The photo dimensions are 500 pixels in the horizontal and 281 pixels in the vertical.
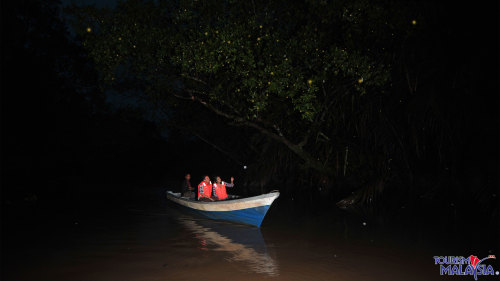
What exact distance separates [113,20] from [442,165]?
12.9m

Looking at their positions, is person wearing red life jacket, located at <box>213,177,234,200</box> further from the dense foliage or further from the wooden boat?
the dense foliage

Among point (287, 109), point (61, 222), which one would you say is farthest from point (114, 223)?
point (287, 109)

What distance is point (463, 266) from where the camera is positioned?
24.8 feet

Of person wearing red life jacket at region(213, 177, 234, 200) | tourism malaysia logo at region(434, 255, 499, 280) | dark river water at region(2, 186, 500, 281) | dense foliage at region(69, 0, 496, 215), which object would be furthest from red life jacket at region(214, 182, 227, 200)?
tourism malaysia logo at region(434, 255, 499, 280)

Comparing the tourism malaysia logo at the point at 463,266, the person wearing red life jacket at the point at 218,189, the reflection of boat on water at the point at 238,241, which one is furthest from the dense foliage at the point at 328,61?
the tourism malaysia logo at the point at 463,266

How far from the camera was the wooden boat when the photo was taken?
10969mm

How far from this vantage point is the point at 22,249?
902 centimetres

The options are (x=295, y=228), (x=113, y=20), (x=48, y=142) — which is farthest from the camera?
(x=48, y=142)

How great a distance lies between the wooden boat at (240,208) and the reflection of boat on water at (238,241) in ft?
0.76

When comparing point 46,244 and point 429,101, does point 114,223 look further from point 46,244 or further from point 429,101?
point 429,101

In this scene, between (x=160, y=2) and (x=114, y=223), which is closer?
(x=114, y=223)

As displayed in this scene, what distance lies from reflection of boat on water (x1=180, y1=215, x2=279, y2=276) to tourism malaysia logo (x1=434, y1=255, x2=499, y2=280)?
3.19 m

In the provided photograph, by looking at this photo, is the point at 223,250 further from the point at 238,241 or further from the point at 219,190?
the point at 219,190

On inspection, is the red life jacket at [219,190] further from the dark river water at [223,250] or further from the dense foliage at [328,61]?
the dense foliage at [328,61]
